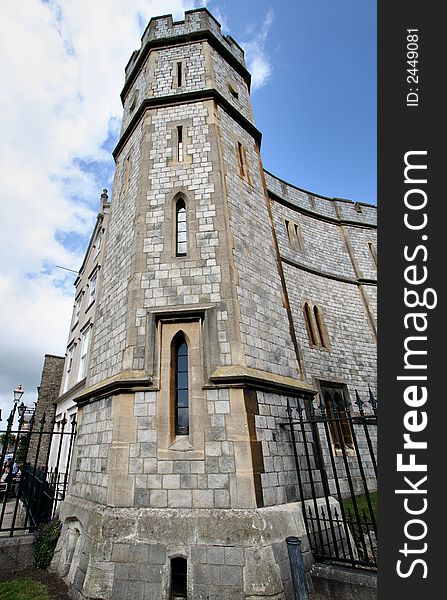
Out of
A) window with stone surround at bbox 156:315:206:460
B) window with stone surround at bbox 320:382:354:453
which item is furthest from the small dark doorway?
window with stone surround at bbox 320:382:354:453

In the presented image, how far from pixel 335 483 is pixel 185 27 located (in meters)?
13.5

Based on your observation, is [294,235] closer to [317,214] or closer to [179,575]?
[317,214]

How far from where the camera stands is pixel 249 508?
14.7 ft

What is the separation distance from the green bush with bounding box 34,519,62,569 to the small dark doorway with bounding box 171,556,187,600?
9.11 ft

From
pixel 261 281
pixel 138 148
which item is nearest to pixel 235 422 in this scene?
pixel 261 281

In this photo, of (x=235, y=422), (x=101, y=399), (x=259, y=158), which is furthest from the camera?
(x=259, y=158)

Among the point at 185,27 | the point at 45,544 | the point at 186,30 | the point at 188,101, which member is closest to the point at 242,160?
the point at 188,101

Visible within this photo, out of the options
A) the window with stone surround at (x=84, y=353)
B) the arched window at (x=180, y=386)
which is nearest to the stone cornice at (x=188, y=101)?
the arched window at (x=180, y=386)

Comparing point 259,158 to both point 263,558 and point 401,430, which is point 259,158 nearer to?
point 401,430

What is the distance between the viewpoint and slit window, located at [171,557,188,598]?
14.0 feet

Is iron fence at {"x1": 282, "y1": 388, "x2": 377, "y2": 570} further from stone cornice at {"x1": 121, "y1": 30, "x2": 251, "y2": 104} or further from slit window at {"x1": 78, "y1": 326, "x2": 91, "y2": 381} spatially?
stone cornice at {"x1": 121, "y1": 30, "x2": 251, "y2": 104}

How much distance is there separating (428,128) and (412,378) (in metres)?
2.88

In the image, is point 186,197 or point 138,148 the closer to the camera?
point 186,197

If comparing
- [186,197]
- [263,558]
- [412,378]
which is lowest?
[263,558]
